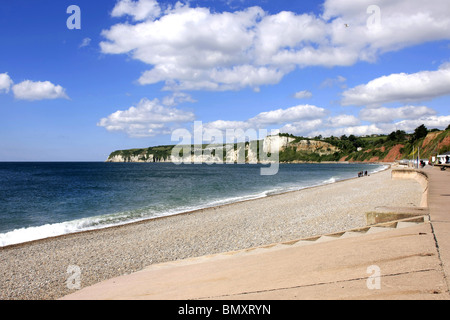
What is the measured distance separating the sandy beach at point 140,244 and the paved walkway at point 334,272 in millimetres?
4019

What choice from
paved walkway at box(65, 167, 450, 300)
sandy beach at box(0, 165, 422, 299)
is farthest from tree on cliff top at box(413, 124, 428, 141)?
paved walkway at box(65, 167, 450, 300)

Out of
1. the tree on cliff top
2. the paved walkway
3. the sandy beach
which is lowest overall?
the sandy beach

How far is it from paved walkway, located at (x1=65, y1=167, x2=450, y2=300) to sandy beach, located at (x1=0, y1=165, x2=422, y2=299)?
4.02 metres

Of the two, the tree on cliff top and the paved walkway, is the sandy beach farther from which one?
the tree on cliff top

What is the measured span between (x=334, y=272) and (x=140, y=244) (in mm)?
10871

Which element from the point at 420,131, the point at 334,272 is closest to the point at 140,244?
the point at 334,272

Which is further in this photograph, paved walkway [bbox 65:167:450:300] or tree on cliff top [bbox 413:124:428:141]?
tree on cliff top [bbox 413:124:428:141]

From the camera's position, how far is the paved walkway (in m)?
3.55

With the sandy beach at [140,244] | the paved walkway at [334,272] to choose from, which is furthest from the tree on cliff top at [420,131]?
the paved walkway at [334,272]

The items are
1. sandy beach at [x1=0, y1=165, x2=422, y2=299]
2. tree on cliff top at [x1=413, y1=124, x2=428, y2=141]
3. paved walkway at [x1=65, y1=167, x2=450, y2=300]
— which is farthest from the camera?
tree on cliff top at [x1=413, y1=124, x2=428, y2=141]

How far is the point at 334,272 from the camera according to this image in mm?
4352

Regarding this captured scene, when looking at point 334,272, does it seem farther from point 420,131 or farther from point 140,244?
point 420,131
